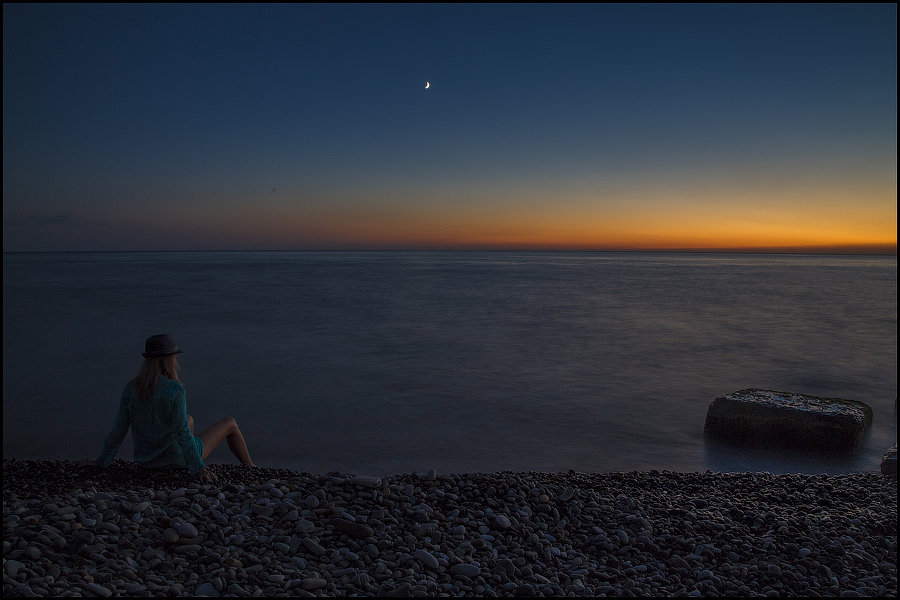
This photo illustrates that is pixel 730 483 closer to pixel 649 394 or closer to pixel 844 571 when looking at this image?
pixel 844 571

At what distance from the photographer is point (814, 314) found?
20781 mm

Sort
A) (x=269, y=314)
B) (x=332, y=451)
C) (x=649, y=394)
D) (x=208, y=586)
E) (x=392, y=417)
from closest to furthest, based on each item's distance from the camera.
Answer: (x=208, y=586) < (x=332, y=451) < (x=392, y=417) < (x=649, y=394) < (x=269, y=314)

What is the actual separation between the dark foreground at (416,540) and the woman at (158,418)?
0.15m

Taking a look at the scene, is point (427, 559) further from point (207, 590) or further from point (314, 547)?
point (207, 590)

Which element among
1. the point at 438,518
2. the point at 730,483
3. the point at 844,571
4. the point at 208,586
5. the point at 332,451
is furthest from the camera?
the point at 332,451

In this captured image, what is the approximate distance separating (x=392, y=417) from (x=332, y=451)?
4.71ft

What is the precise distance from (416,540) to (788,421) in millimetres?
4930

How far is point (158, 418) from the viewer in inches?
174

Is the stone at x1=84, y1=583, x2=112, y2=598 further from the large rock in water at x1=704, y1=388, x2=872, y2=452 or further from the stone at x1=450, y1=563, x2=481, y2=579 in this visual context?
the large rock in water at x1=704, y1=388, x2=872, y2=452

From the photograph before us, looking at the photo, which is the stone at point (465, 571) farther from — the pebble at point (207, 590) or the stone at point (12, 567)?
the stone at point (12, 567)

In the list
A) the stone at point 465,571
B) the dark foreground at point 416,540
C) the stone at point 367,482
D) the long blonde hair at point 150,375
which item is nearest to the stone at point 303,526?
the dark foreground at point 416,540

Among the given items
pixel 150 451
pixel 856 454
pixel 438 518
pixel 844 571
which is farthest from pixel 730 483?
pixel 150 451

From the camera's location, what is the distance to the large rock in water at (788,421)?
250 inches

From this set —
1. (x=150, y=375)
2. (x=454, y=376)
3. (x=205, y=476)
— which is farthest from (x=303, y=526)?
(x=454, y=376)
